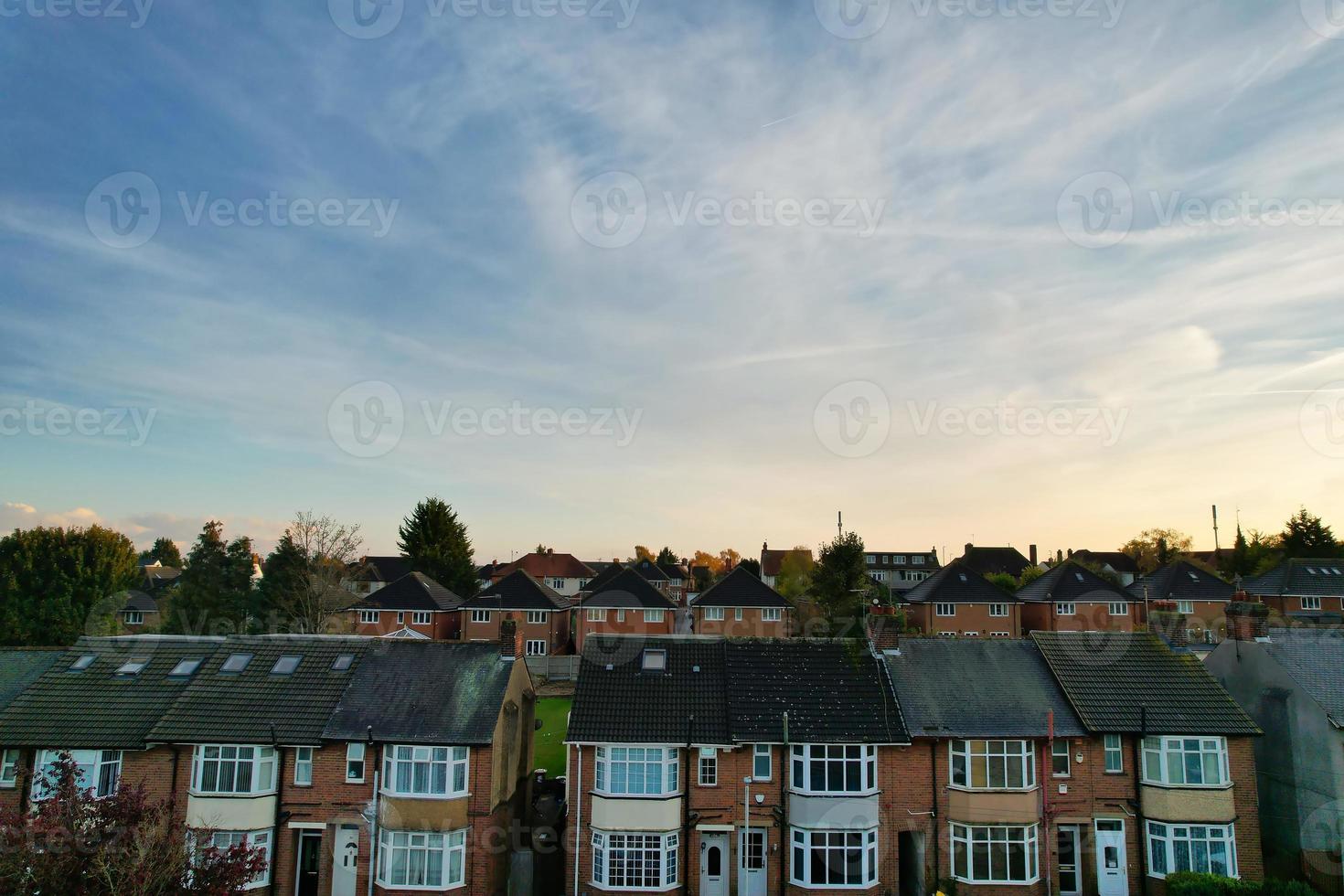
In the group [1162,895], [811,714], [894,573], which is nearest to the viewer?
[1162,895]

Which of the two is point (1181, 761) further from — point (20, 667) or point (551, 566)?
point (551, 566)

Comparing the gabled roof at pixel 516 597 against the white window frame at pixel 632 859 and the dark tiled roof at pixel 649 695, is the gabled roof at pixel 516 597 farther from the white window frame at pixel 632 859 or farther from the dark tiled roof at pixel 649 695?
the white window frame at pixel 632 859

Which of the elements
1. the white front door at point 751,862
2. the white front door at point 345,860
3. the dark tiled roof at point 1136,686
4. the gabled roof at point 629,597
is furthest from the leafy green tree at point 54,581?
the dark tiled roof at point 1136,686

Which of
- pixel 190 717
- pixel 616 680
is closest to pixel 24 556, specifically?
pixel 190 717

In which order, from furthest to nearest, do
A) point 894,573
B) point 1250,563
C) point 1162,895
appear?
point 894,573
point 1250,563
point 1162,895

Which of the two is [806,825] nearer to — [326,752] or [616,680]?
[616,680]

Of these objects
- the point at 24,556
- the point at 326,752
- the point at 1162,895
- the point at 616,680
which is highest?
the point at 24,556

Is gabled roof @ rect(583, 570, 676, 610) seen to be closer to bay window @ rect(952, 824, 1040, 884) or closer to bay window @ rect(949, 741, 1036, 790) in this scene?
bay window @ rect(949, 741, 1036, 790)
